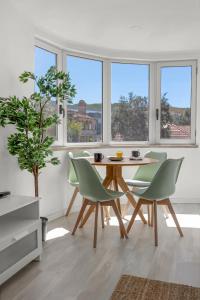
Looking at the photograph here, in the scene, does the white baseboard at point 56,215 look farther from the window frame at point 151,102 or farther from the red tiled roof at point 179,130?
the red tiled roof at point 179,130

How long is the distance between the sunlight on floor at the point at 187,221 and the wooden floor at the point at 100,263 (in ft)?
0.25

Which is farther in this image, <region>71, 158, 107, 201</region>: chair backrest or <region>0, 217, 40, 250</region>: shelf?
<region>71, 158, 107, 201</region>: chair backrest

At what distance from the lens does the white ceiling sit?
10.1ft

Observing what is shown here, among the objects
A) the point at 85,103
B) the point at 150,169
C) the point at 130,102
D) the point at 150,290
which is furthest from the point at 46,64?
the point at 150,290

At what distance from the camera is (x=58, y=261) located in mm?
2709

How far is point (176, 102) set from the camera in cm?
500

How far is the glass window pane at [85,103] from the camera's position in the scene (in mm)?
4566

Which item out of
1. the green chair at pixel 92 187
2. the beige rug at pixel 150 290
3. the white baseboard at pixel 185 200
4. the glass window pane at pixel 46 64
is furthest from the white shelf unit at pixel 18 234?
the white baseboard at pixel 185 200

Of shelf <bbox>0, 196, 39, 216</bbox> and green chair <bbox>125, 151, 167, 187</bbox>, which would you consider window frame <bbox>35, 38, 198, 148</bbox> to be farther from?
shelf <bbox>0, 196, 39, 216</bbox>

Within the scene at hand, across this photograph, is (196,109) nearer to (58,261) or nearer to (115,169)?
(115,169)

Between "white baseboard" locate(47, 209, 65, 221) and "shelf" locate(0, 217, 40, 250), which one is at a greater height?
"shelf" locate(0, 217, 40, 250)

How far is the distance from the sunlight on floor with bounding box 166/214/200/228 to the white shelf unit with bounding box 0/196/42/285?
1760 mm

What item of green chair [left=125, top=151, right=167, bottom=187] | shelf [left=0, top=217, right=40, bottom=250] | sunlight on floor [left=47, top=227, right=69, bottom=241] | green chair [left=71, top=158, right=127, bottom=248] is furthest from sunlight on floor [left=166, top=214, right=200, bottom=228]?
shelf [left=0, top=217, right=40, bottom=250]

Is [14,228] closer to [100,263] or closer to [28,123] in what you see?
[100,263]
